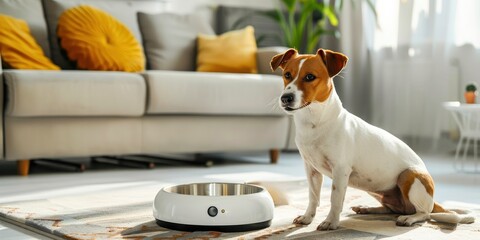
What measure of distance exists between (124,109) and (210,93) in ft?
1.57

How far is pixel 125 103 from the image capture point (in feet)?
10.9

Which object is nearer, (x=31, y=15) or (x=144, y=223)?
(x=144, y=223)

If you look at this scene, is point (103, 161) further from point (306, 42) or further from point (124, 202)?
point (306, 42)

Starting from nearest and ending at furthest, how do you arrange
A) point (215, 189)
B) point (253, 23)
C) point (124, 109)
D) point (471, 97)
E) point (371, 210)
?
point (215, 189)
point (371, 210)
point (124, 109)
point (471, 97)
point (253, 23)

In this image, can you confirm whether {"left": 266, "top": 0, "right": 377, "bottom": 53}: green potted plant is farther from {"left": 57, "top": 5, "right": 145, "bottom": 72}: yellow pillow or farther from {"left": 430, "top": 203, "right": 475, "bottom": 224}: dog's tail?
{"left": 430, "top": 203, "right": 475, "bottom": 224}: dog's tail

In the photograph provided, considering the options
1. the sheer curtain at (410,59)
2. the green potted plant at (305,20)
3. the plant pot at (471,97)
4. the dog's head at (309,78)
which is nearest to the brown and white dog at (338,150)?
the dog's head at (309,78)

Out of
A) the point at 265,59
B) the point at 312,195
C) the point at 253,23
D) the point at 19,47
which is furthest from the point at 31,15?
the point at 312,195

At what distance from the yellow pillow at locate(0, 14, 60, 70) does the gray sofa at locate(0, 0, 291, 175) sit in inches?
5.2

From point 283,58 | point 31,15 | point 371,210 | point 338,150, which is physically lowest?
point 371,210

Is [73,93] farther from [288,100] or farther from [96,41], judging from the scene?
[288,100]

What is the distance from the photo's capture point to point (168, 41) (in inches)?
164

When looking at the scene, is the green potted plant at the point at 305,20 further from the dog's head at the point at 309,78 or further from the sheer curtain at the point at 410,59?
the dog's head at the point at 309,78

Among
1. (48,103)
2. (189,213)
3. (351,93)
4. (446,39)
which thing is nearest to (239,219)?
(189,213)

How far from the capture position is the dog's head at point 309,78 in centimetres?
183
